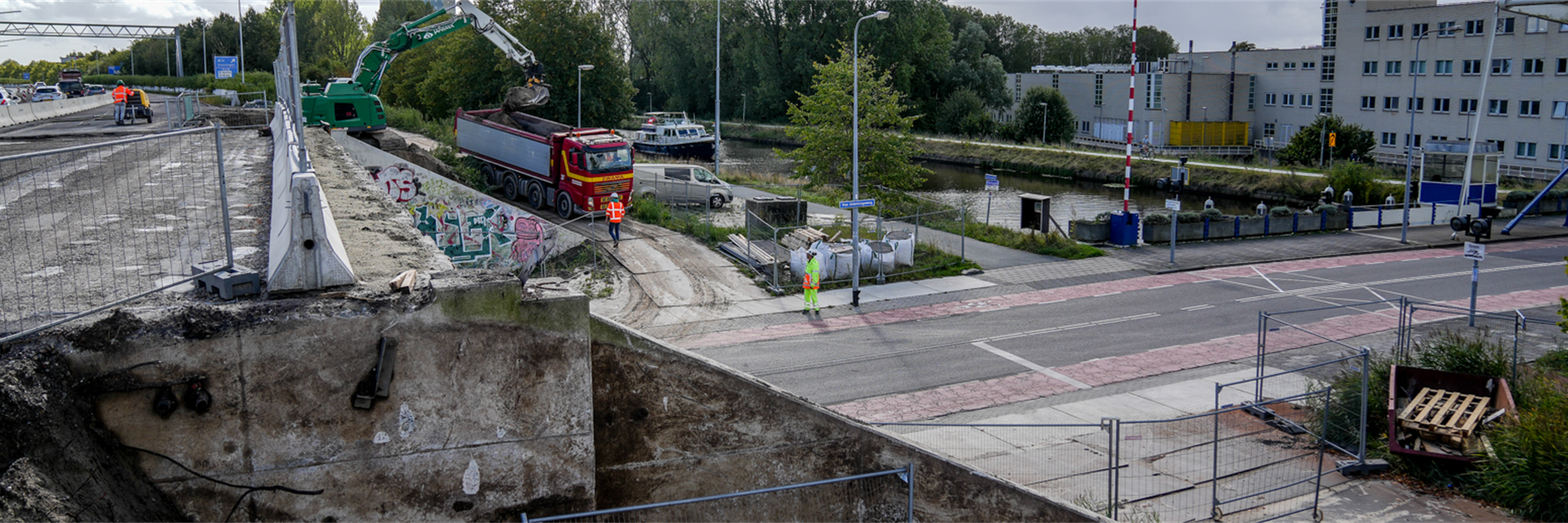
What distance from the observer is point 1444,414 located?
13.2m

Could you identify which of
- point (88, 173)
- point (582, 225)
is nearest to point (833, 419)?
point (88, 173)

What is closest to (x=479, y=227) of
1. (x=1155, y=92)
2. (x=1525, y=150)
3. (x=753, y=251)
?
(x=753, y=251)

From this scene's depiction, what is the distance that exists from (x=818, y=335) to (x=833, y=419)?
35.3 ft

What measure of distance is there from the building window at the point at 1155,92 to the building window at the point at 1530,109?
74.6 ft

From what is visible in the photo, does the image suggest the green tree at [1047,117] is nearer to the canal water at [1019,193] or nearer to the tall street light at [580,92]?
the canal water at [1019,193]

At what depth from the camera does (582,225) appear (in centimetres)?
2845

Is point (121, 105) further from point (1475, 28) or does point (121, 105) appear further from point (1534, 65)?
point (1475, 28)

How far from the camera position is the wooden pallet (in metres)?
12.6

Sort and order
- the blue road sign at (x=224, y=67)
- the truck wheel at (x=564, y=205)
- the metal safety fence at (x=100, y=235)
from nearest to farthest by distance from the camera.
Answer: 1. the metal safety fence at (x=100, y=235)
2. the truck wheel at (x=564, y=205)
3. the blue road sign at (x=224, y=67)

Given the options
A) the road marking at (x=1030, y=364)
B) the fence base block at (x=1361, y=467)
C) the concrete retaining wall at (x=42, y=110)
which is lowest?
the fence base block at (x=1361, y=467)

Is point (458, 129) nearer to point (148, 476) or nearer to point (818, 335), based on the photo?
point (818, 335)

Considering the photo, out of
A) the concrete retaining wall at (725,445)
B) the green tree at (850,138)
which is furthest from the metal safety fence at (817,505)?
the green tree at (850,138)

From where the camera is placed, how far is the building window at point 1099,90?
250 ft

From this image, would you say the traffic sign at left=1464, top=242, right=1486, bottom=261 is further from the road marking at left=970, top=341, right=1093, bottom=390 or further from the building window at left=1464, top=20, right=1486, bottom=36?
the building window at left=1464, top=20, right=1486, bottom=36
